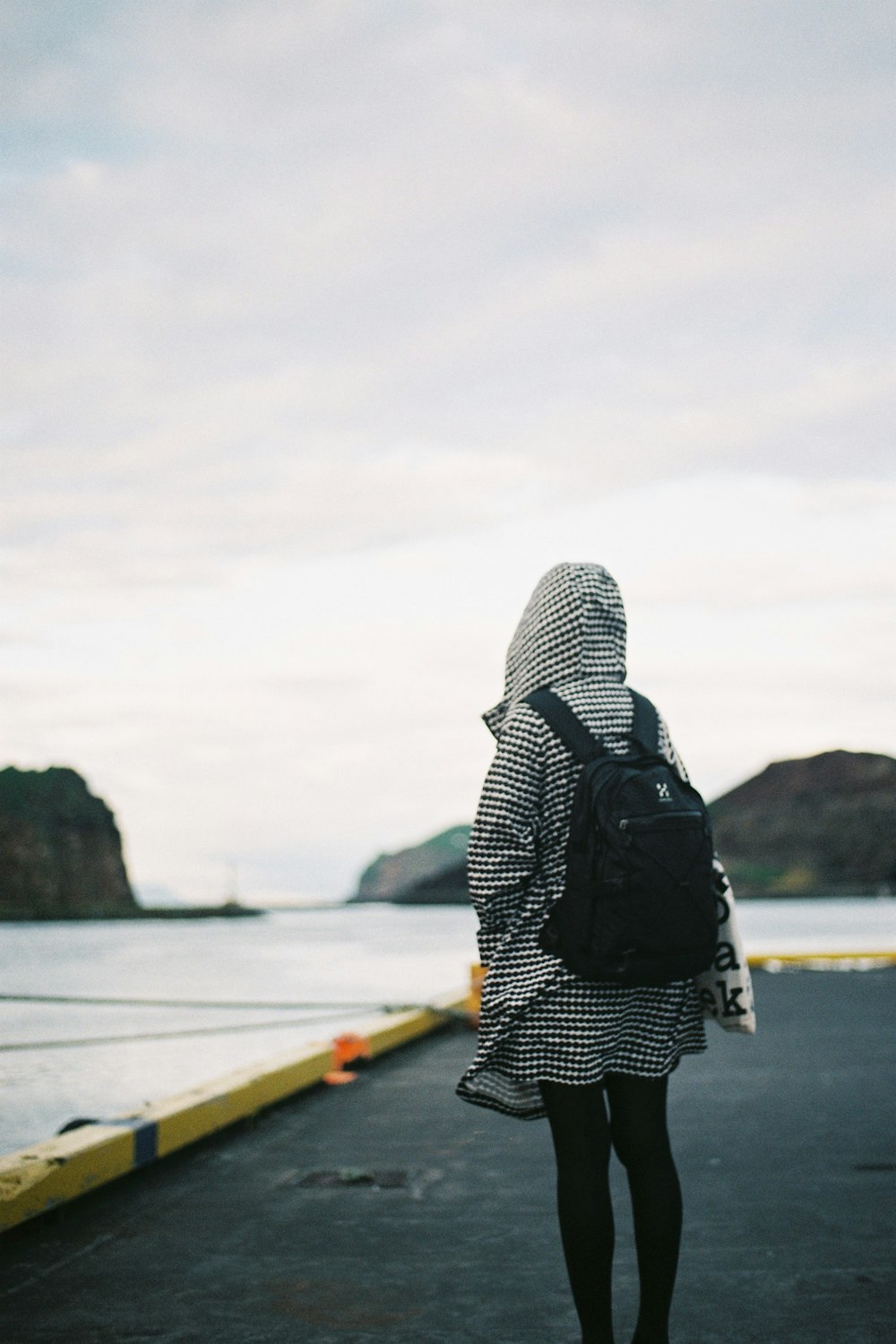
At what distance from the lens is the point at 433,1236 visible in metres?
4.55

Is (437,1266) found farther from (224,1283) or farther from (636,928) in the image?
(636,928)

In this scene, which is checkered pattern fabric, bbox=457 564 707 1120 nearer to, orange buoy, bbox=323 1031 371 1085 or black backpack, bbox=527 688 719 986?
black backpack, bbox=527 688 719 986

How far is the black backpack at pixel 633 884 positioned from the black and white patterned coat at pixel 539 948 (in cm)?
8

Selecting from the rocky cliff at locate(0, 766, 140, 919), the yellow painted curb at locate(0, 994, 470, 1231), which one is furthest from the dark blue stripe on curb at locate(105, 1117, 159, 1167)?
the rocky cliff at locate(0, 766, 140, 919)

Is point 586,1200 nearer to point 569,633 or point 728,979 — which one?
point 728,979

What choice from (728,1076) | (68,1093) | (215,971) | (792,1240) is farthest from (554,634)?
(215,971)

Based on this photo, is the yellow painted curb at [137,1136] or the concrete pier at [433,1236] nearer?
the concrete pier at [433,1236]

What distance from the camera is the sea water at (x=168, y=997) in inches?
688

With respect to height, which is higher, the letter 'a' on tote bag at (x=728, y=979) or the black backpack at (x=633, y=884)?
the black backpack at (x=633, y=884)

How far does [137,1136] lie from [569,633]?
3.27m

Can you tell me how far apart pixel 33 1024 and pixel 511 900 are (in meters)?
34.9

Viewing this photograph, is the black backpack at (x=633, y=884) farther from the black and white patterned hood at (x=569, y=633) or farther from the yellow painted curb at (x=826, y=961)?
the yellow painted curb at (x=826, y=961)

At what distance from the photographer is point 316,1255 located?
171 inches

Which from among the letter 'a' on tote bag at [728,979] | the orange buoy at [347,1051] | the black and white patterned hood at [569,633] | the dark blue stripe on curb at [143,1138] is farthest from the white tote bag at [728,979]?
the orange buoy at [347,1051]
